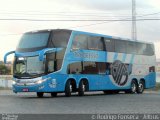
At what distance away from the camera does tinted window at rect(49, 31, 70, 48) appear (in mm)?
26087

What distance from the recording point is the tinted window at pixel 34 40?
2592 centimetres

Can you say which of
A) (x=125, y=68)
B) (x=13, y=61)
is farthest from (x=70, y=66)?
(x=125, y=68)

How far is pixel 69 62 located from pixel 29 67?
2321mm

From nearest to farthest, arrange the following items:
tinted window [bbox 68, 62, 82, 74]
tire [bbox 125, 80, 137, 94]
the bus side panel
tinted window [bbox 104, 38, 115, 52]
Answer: tinted window [bbox 68, 62, 82, 74], tinted window [bbox 104, 38, 115, 52], tire [bbox 125, 80, 137, 94], the bus side panel

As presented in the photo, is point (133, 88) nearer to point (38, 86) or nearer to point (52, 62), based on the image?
point (52, 62)

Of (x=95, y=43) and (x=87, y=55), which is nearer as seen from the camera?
(x=87, y=55)

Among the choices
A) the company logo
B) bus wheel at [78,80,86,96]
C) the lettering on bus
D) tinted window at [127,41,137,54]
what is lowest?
bus wheel at [78,80,86,96]

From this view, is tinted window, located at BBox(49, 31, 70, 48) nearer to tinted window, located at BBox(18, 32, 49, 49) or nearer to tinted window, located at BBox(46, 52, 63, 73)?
tinted window, located at BBox(18, 32, 49, 49)

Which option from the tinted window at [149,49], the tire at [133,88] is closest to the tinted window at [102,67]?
the tire at [133,88]

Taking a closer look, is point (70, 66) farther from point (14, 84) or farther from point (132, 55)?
point (132, 55)

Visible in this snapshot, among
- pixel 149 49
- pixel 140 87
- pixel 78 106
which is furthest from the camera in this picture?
pixel 149 49

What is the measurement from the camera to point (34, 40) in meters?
26.1

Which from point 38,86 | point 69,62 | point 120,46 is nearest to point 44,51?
point 38,86

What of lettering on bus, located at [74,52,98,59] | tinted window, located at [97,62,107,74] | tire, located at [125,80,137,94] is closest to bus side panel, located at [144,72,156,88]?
tire, located at [125,80,137,94]
